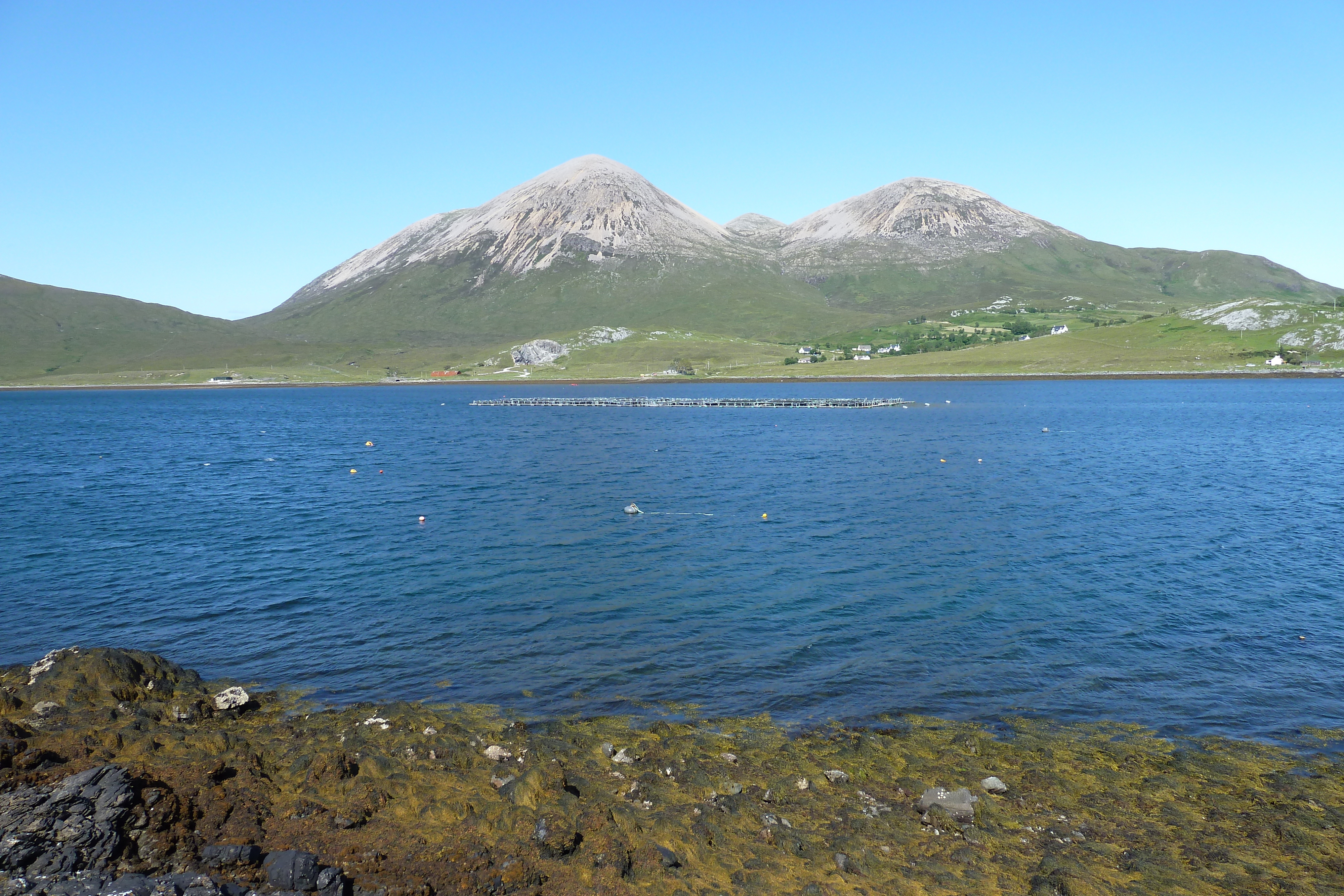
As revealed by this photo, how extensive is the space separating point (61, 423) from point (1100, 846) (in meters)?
200

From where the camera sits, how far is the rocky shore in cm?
A: 1708

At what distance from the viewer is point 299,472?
291 ft

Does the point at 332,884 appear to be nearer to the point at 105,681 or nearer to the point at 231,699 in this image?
the point at 231,699

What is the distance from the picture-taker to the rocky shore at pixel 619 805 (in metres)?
17.1

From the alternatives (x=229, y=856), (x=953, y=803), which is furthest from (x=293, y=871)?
(x=953, y=803)

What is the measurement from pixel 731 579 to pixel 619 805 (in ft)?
77.9

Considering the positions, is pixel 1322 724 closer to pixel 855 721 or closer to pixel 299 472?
pixel 855 721

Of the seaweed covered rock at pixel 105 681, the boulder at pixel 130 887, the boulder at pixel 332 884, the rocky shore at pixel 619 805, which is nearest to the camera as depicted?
the boulder at pixel 130 887

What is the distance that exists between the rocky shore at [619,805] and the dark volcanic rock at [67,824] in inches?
2.0

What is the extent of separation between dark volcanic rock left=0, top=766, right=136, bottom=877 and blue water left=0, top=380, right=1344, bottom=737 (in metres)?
9.72

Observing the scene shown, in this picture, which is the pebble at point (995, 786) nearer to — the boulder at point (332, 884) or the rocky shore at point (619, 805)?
the rocky shore at point (619, 805)

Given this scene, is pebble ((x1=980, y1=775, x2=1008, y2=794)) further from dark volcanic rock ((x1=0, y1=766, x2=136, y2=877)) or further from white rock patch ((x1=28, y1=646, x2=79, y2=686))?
white rock patch ((x1=28, y1=646, x2=79, y2=686))

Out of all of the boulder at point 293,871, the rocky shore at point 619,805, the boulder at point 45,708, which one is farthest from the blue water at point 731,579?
the boulder at point 293,871

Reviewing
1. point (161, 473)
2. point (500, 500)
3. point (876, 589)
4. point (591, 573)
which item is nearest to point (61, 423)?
point (161, 473)
